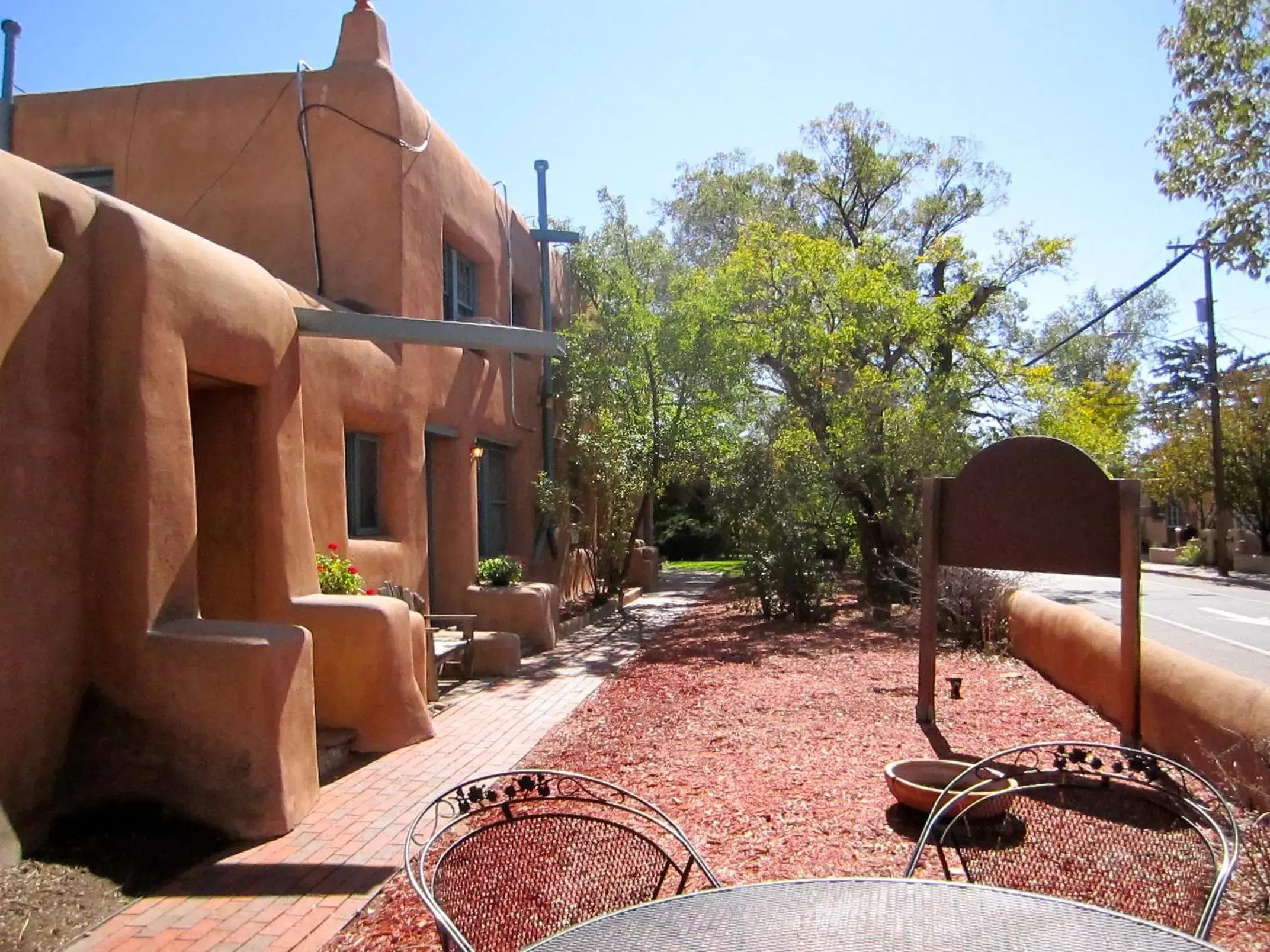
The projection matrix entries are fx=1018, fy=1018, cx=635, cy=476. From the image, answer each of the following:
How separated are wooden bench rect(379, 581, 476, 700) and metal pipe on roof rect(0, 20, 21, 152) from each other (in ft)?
24.6

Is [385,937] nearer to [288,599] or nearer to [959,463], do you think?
[288,599]

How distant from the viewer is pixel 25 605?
4801mm

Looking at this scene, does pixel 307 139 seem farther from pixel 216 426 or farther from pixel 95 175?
pixel 216 426

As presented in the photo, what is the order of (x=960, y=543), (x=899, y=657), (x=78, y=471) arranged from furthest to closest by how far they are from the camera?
1. (x=899, y=657)
2. (x=960, y=543)
3. (x=78, y=471)

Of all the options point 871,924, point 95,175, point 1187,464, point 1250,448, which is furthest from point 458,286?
point 1187,464

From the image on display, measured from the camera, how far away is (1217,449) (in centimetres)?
2677

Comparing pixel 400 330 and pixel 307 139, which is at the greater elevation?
pixel 307 139

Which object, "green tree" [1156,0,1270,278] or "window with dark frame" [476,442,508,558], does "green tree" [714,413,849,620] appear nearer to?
"window with dark frame" [476,442,508,558]

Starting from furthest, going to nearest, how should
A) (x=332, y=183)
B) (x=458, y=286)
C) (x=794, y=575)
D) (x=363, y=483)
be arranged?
(x=794, y=575)
(x=458, y=286)
(x=332, y=183)
(x=363, y=483)

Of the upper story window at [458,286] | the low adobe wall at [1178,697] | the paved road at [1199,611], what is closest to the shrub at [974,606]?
the paved road at [1199,611]

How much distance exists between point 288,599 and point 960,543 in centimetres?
483

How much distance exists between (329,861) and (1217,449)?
27.6 meters

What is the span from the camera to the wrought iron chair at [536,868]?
10.1 ft

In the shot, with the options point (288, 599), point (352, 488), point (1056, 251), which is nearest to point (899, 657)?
point (352, 488)
